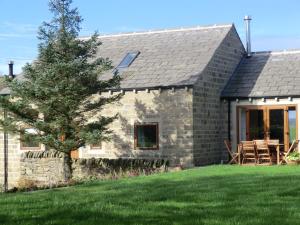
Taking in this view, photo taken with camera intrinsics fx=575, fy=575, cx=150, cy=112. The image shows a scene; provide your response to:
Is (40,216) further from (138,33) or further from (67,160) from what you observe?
(138,33)

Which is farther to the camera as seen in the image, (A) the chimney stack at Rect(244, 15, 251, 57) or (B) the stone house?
(A) the chimney stack at Rect(244, 15, 251, 57)

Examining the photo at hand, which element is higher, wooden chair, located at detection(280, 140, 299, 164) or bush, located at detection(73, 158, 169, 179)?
wooden chair, located at detection(280, 140, 299, 164)

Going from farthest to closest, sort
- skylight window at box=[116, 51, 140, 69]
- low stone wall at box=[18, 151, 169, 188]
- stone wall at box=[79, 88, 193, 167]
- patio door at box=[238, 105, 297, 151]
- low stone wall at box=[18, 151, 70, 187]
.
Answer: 1. skylight window at box=[116, 51, 140, 69]
2. low stone wall at box=[18, 151, 70, 187]
3. patio door at box=[238, 105, 297, 151]
4. stone wall at box=[79, 88, 193, 167]
5. low stone wall at box=[18, 151, 169, 188]

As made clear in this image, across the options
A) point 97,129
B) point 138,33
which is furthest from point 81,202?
point 138,33

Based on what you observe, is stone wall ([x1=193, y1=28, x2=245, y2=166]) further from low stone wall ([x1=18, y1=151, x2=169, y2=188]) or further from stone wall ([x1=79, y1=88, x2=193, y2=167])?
low stone wall ([x1=18, y1=151, x2=169, y2=188])

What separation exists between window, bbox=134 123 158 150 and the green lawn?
6.93m

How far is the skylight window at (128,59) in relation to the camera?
80.3 feet

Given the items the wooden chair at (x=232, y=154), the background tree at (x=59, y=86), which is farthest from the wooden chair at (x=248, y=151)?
the background tree at (x=59, y=86)

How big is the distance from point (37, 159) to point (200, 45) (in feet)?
27.1

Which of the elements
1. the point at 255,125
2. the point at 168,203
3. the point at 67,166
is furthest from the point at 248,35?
the point at 168,203

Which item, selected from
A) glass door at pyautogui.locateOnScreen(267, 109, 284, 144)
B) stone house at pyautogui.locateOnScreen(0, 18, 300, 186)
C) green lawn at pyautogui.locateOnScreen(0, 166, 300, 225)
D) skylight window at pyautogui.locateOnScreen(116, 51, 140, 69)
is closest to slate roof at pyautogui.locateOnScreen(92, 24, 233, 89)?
stone house at pyautogui.locateOnScreen(0, 18, 300, 186)

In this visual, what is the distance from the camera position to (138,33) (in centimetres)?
2747

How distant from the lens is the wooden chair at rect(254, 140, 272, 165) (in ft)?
69.0

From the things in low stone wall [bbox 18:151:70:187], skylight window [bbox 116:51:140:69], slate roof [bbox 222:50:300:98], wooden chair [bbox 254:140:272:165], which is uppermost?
skylight window [bbox 116:51:140:69]
